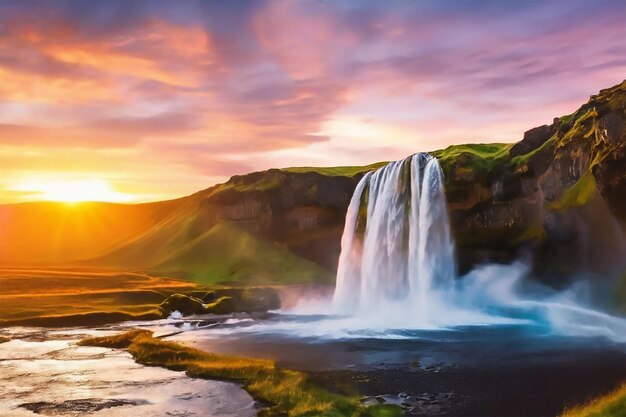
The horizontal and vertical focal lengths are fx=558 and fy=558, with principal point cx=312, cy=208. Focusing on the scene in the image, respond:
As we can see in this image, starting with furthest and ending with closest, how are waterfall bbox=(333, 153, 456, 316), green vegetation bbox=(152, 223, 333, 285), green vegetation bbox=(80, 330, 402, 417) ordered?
green vegetation bbox=(152, 223, 333, 285), waterfall bbox=(333, 153, 456, 316), green vegetation bbox=(80, 330, 402, 417)

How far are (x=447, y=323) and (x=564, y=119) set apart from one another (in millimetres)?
38472

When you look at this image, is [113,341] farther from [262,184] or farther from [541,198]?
[262,184]

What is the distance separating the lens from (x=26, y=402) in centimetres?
2841

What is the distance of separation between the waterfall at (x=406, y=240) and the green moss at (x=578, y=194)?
1583cm

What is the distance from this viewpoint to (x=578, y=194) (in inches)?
2783

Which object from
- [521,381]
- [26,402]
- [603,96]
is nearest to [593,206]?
[603,96]

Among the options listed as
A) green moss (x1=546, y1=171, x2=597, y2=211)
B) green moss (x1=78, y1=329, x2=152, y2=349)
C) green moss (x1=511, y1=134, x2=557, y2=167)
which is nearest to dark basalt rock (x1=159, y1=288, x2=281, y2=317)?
green moss (x1=78, y1=329, x2=152, y2=349)

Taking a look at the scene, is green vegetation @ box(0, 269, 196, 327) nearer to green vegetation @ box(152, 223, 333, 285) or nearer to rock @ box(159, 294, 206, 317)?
rock @ box(159, 294, 206, 317)

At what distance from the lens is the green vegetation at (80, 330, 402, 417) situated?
25.9 metres

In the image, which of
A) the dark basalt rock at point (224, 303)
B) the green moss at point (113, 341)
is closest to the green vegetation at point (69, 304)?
the dark basalt rock at point (224, 303)

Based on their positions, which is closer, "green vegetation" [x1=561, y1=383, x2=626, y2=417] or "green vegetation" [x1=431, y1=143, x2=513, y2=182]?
"green vegetation" [x1=561, y1=383, x2=626, y2=417]

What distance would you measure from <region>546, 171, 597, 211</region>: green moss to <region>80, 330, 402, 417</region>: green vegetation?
49.3 m

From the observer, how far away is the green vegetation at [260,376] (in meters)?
25.9

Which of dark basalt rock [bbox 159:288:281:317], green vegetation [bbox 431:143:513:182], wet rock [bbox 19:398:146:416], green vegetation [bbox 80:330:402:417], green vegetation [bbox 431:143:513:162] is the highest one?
green vegetation [bbox 431:143:513:162]
